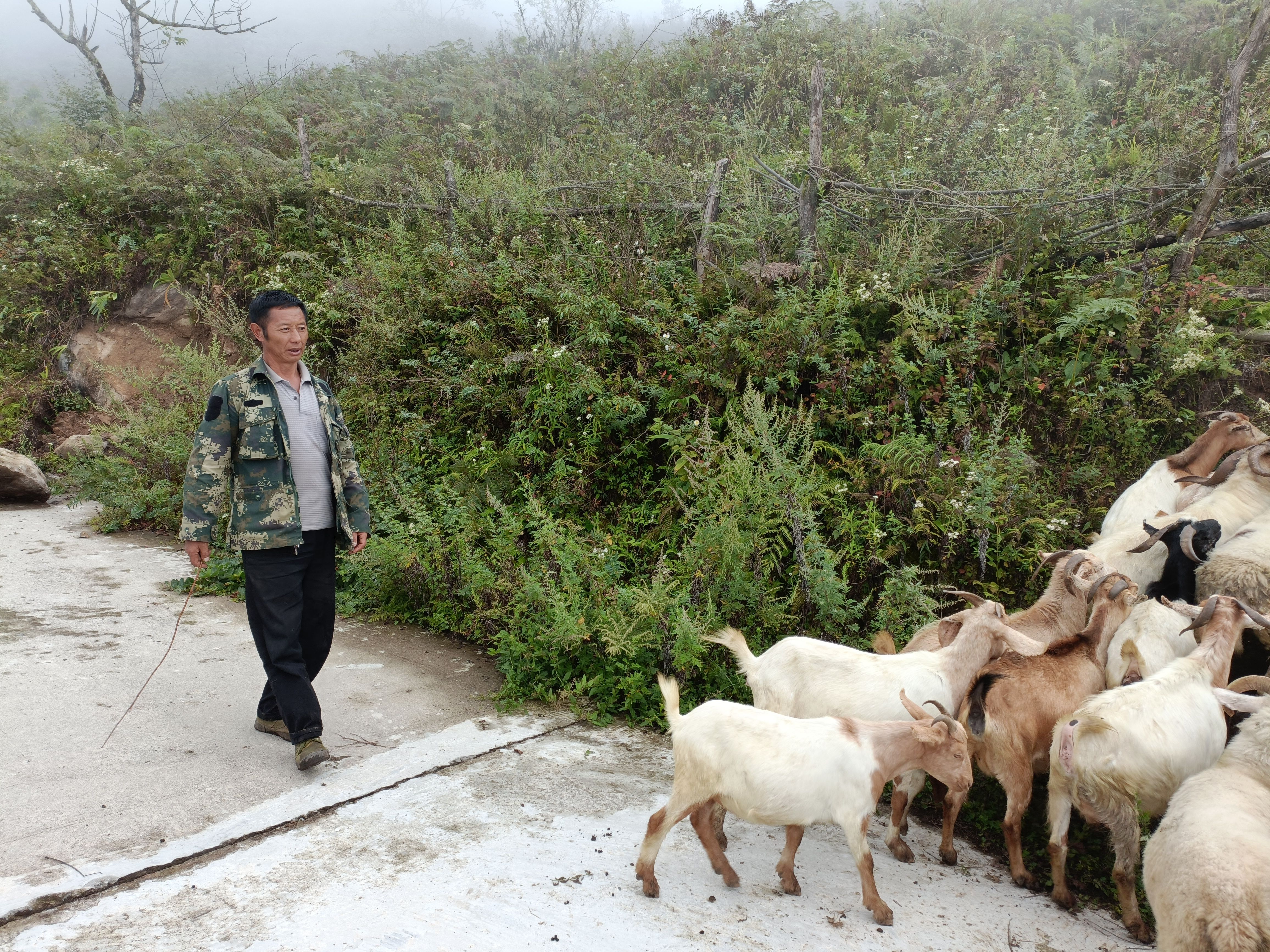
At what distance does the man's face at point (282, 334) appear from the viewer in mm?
4066

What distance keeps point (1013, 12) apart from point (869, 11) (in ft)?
12.9

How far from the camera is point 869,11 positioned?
688 inches

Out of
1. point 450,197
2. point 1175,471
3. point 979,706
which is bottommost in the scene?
point 979,706

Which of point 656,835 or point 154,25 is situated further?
point 154,25

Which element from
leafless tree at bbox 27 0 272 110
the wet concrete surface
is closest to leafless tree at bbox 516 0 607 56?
leafless tree at bbox 27 0 272 110

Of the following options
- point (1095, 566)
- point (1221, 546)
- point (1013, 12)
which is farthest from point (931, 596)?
point (1013, 12)

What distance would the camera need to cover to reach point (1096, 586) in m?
4.02

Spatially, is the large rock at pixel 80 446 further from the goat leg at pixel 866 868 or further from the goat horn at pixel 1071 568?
the goat horn at pixel 1071 568

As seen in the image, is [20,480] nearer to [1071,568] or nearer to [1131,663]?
[1071,568]

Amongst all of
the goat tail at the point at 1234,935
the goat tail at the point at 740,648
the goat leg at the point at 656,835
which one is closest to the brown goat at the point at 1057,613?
the goat tail at the point at 740,648

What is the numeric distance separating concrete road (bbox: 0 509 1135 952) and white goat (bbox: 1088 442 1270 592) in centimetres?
189

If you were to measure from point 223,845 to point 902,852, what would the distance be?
9.40 ft

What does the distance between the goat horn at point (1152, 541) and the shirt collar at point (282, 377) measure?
14.7 ft

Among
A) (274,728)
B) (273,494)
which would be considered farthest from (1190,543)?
(274,728)
